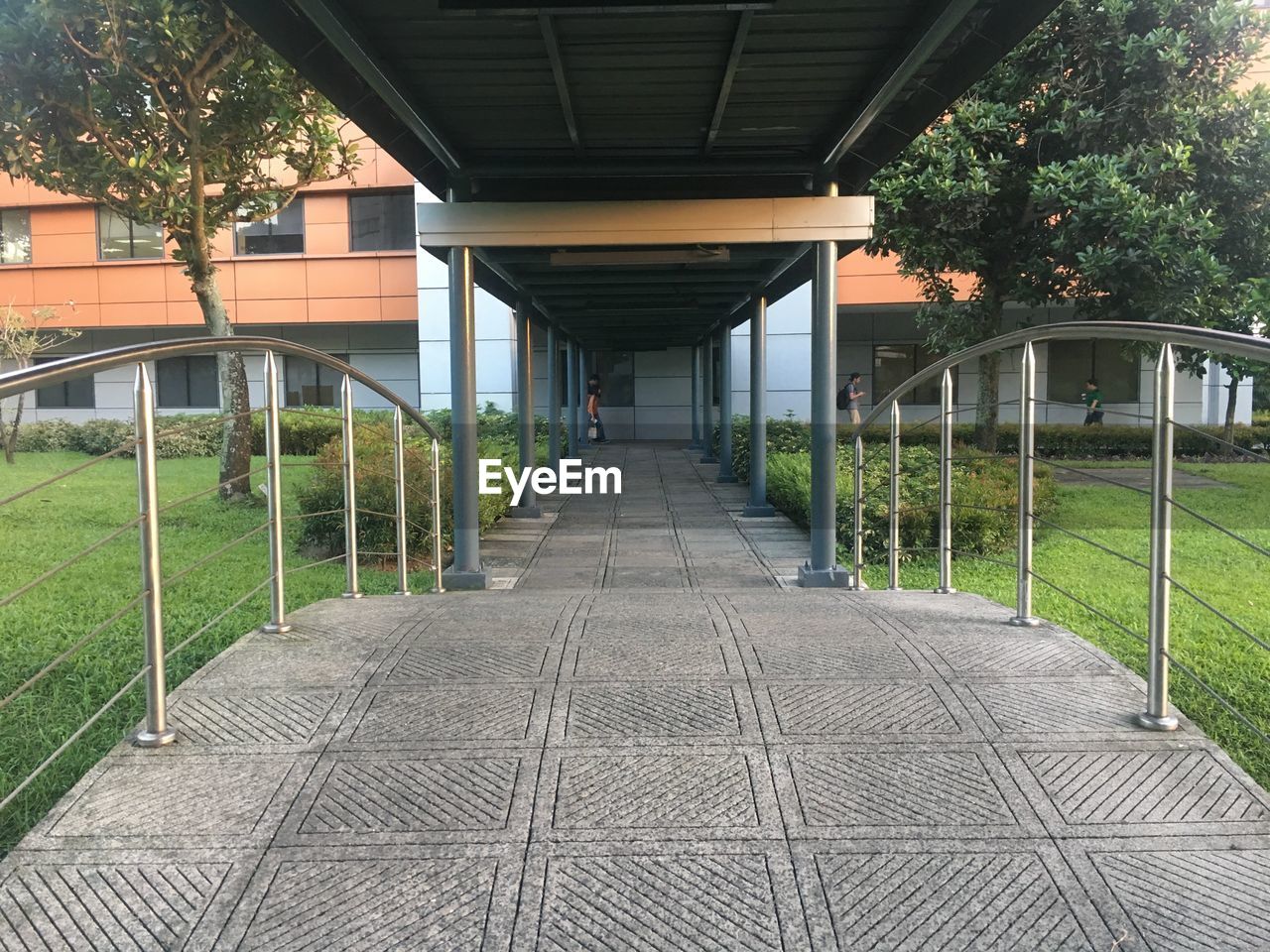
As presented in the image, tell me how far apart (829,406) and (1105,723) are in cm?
435

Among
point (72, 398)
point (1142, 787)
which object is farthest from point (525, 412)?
point (72, 398)

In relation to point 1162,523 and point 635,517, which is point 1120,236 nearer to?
point 635,517

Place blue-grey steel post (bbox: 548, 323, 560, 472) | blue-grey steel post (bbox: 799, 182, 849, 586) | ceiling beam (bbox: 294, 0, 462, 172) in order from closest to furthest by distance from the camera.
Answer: ceiling beam (bbox: 294, 0, 462, 172)
blue-grey steel post (bbox: 799, 182, 849, 586)
blue-grey steel post (bbox: 548, 323, 560, 472)

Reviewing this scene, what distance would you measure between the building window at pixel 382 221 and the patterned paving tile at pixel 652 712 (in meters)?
20.7

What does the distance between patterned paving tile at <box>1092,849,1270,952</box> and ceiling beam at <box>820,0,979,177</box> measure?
3660 mm

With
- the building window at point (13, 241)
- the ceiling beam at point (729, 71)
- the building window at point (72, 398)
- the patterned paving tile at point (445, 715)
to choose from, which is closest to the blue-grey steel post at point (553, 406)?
the ceiling beam at point (729, 71)

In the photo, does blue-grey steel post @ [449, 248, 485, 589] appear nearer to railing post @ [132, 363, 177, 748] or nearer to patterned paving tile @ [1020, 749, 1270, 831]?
railing post @ [132, 363, 177, 748]

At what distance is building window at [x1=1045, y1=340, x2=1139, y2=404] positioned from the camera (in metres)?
24.1

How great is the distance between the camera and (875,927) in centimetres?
230

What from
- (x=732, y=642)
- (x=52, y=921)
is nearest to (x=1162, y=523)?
(x=732, y=642)

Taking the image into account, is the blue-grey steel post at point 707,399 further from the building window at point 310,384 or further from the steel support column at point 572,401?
the building window at point 310,384

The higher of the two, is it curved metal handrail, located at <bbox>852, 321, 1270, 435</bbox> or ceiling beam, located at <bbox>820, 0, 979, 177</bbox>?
ceiling beam, located at <bbox>820, 0, 979, 177</bbox>

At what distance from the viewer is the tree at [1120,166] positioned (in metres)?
12.5

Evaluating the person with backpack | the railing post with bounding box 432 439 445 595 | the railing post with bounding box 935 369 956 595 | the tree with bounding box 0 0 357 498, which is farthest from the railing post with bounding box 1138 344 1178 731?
the person with backpack
